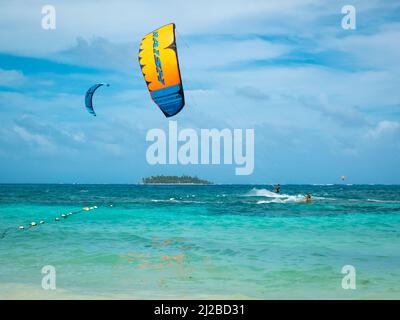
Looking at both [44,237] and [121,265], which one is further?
[44,237]

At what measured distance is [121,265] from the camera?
10.6 m

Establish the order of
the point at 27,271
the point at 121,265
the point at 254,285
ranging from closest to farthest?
the point at 254,285, the point at 27,271, the point at 121,265

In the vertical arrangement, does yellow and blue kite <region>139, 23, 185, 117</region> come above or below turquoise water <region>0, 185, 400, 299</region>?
above

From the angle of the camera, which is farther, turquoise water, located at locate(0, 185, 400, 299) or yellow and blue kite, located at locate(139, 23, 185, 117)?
yellow and blue kite, located at locate(139, 23, 185, 117)

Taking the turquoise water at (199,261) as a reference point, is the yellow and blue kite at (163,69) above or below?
above

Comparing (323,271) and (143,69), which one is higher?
(143,69)

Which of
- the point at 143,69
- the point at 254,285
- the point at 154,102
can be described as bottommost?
the point at 254,285

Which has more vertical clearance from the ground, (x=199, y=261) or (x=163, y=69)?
(x=163, y=69)

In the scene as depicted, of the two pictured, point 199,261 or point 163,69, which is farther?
point 163,69

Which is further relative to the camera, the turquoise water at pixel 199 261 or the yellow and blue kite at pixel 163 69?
the yellow and blue kite at pixel 163 69

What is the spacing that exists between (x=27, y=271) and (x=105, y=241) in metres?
4.46

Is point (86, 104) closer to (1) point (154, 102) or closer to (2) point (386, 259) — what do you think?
(1) point (154, 102)
